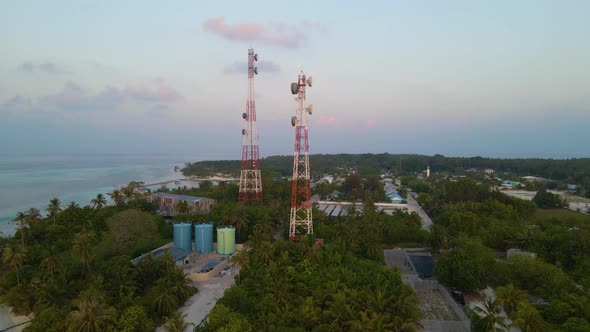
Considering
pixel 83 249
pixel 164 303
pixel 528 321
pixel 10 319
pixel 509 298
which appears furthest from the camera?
pixel 83 249

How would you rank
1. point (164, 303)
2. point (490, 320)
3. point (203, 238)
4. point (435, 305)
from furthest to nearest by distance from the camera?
point (203, 238)
point (435, 305)
point (164, 303)
point (490, 320)

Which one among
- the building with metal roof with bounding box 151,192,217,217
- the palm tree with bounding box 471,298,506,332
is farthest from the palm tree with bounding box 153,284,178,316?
the building with metal roof with bounding box 151,192,217,217

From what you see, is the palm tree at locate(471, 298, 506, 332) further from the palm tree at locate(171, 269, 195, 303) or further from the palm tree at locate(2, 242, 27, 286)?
the palm tree at locate(2, 242, 27, 286)

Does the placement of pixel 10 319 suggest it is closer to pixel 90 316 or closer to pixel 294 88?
pixel 90 316

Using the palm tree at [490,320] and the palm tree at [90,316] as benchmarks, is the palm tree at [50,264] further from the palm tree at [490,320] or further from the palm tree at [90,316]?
the palm tree at [490,320]

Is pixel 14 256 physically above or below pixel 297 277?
above

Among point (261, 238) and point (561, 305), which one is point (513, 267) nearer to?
point (561, 305)

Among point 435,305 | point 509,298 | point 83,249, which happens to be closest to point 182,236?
point 83,249
